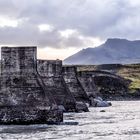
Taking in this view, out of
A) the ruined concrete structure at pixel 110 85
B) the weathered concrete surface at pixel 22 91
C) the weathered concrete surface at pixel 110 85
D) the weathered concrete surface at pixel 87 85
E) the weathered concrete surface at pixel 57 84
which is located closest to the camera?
the weathered concrete surface at pixel 22 91

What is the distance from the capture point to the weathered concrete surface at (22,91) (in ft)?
199

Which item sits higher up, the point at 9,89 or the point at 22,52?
the point at 22,52

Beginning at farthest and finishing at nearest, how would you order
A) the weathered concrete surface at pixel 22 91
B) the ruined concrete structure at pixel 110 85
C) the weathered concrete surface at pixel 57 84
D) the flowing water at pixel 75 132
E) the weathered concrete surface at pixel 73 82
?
the ruined concrete structure at pixel 110 85, the weathered concrete surface at pixel 73 82, the weathered concrete surface at pixel 57 84, the weathered concrete surface at pixel 22 91, the flowing water at pixel 75 132

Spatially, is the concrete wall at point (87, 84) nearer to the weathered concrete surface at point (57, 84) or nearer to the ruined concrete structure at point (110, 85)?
the ruined concrete structure at point (110, 85)

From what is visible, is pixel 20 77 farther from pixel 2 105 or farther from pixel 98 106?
pixel 98 106

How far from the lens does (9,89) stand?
6284 centimetres

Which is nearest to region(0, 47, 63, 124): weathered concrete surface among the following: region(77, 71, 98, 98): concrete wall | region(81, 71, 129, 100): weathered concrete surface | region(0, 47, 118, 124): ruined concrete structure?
region(0, 47, 118, 124): ruined concrete structure

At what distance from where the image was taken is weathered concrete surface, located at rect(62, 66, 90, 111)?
11175cm

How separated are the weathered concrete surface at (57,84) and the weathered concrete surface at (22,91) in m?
24.8

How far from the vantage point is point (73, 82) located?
114062mm

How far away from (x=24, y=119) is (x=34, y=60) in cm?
732

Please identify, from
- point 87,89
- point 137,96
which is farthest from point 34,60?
point 137,96

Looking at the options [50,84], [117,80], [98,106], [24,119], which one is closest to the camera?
[24,119]

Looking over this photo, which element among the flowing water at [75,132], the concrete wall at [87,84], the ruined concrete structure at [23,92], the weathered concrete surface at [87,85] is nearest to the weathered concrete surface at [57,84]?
the ruined concrete structure at [23,92]
